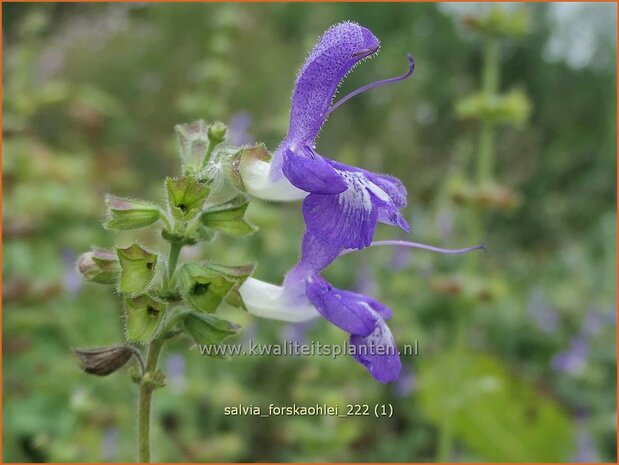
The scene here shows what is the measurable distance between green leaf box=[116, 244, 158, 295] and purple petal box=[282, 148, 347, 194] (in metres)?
0.24

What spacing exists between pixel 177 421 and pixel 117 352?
2.65 meters

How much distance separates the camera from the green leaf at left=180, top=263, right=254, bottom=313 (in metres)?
1.13

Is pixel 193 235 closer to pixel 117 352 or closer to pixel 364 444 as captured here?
pixel 117 352

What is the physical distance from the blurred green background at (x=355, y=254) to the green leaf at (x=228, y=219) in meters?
0.23

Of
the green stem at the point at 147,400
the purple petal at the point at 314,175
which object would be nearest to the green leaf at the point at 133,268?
the green stem at the point at 147,400

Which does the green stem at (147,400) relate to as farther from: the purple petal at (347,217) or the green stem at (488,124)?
the green stem at (488,124)

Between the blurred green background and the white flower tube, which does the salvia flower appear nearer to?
the white flower tube

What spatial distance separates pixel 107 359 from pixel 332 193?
483 millimetres

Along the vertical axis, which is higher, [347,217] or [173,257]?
[347,217]

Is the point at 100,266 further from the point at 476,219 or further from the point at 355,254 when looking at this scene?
the point at 355,254

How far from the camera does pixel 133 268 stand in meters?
1.12

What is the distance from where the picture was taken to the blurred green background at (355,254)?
114 inches

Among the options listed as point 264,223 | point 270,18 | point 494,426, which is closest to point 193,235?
point 264,223

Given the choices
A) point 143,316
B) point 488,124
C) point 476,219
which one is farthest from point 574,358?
point 143,316
